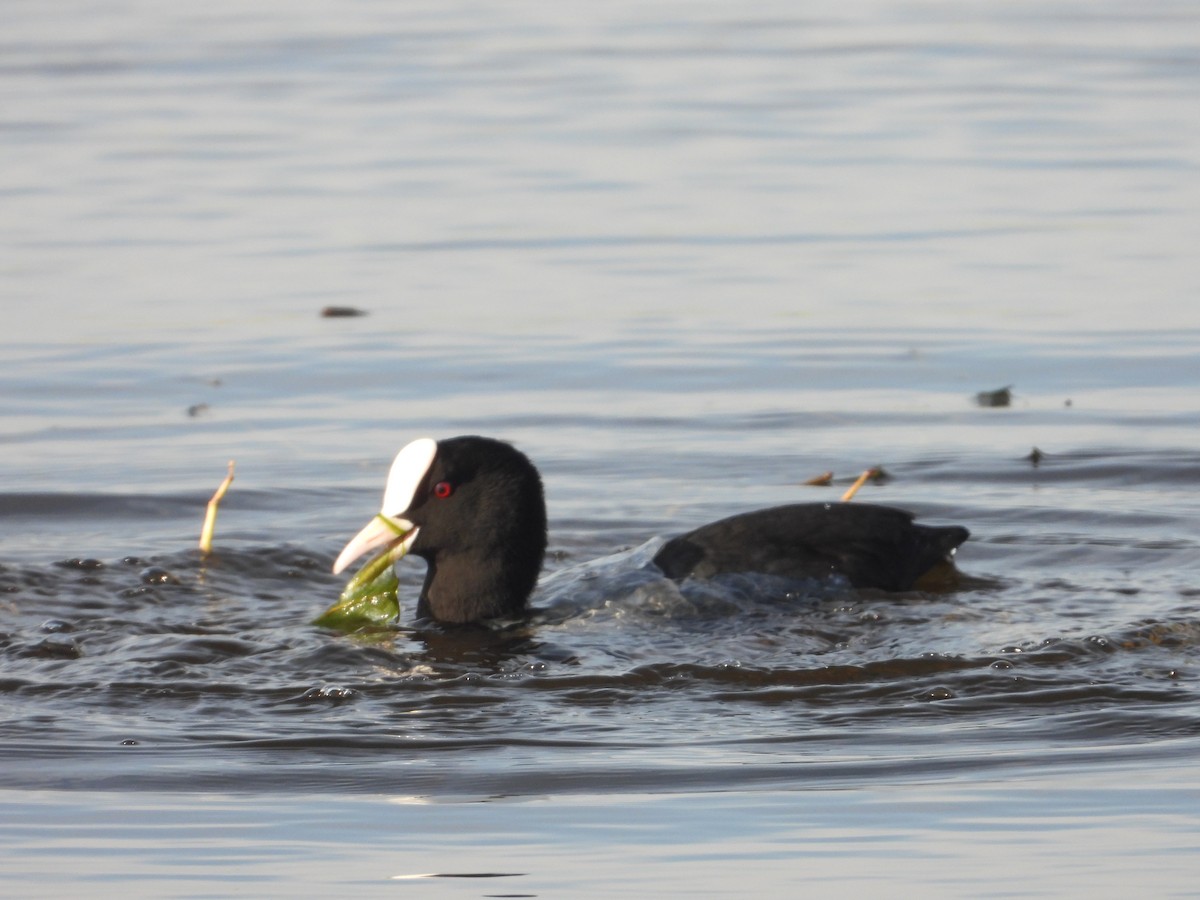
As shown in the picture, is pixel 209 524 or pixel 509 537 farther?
pixel 209 524

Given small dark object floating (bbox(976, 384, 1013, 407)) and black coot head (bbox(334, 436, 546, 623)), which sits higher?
small dark object floating (bbox(976, 384, 1013, 407))

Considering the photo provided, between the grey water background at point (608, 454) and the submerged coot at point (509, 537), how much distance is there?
0.16 metres

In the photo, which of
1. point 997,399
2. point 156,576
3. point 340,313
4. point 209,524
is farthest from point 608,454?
point 340,313

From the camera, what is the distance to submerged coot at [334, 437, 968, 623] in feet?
22.9

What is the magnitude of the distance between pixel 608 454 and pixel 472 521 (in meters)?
2.21

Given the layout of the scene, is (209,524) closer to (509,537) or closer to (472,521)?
(472,521)

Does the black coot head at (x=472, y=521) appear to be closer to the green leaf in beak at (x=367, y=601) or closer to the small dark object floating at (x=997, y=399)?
the green leaf in beak at (x=367, y=601)

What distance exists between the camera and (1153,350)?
10.5 metres

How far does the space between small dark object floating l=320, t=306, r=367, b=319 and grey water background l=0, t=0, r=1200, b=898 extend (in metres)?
0.20

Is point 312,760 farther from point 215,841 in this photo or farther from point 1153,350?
point 1153,350

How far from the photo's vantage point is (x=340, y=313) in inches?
453

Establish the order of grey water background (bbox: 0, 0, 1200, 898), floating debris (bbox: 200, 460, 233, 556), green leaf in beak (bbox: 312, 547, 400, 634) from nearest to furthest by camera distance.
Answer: grey water background (bbox: 0, 0, 1200, 898) → green leaf in beak (bbox: 312, 547, 400, 634) → floating debris (bbox: 200, 460, 233, 556)

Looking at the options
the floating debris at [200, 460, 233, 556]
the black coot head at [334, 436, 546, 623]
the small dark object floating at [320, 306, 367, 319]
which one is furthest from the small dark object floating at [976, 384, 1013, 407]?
the floating debris at [200, 460, 233, 556]

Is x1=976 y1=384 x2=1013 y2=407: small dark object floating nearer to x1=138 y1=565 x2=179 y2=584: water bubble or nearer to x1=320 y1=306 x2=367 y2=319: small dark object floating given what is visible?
x1=320 y1=306 x2=367 y2=319: small dark object floating
